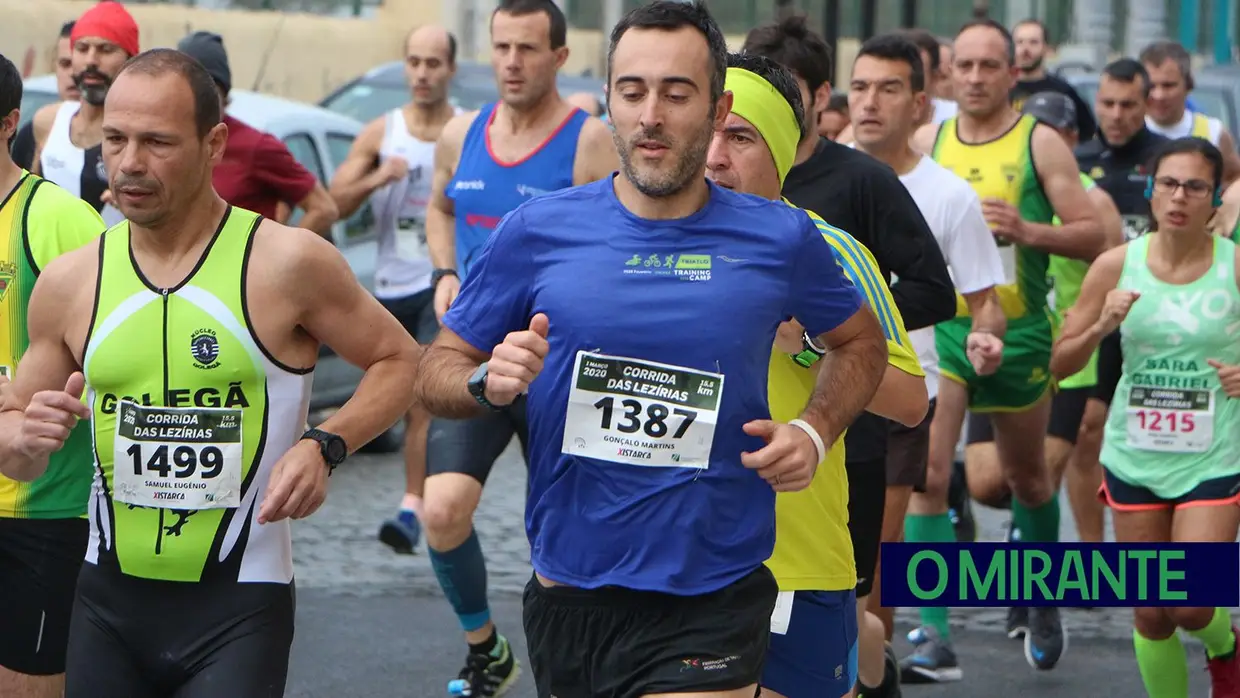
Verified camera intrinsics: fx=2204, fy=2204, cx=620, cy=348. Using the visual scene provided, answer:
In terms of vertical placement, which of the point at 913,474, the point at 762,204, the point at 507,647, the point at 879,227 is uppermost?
the point at 762,204

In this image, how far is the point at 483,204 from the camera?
7.57 meters

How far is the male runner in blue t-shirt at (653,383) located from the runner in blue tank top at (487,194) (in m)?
2.95

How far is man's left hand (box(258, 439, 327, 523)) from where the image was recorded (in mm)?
4227

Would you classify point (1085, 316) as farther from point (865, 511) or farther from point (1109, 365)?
point (865, 511)

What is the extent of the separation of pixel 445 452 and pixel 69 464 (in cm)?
207

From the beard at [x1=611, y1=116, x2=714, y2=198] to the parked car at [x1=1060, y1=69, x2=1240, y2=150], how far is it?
46.4ft

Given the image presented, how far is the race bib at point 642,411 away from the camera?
3980 mm

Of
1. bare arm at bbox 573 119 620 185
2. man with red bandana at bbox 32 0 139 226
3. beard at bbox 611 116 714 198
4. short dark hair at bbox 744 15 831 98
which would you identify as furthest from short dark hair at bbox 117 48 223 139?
man with red bandana at bbox 32 0 139 226

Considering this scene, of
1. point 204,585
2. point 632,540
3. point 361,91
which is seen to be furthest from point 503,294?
point 361,91

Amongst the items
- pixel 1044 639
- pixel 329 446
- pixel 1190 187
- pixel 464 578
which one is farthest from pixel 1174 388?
pixel 329 446

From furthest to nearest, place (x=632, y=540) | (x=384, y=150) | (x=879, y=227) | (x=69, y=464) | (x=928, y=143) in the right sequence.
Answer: (x=384, y=150), (x=928, y=143), (x=879, y=227), (x=69, y=464), (x=632, y=540)

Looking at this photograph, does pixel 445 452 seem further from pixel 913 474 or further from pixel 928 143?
pixel 928 143

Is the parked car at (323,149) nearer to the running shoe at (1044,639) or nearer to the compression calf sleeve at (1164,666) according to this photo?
the running shoe at (1044,639)

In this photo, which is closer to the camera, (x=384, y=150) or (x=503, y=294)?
(x=503, y=294)
